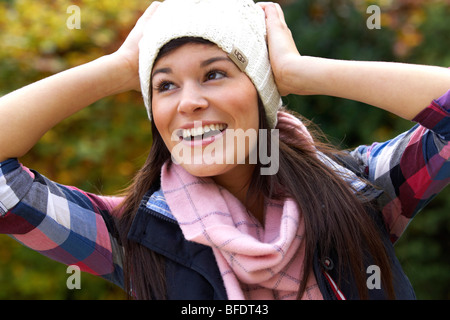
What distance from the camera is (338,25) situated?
4.46m

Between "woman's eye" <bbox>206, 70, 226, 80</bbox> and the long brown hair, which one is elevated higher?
"woman's eye" <bbox>206, 70, 226, 80</bbox>

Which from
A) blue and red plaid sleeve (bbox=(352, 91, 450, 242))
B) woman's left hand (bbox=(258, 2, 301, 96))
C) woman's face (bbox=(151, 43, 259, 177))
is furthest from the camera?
woman's left hand (bbox=(258, 2, 301, 96))

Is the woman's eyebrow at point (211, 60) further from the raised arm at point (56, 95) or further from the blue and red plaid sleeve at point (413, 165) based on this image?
the blue and red plaid sleeve at point (413, 165)

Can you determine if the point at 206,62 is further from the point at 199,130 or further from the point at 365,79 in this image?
the point at 365,79

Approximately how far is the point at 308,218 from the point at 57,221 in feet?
3.01

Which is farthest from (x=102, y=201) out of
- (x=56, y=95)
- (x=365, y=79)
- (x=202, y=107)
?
(x=365, y=79)

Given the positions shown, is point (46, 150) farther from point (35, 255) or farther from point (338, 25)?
point (338, 25)

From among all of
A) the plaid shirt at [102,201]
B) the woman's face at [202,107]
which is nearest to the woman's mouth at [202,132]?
the woman's face at [202,107]

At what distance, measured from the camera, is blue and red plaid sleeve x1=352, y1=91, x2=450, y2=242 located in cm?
185

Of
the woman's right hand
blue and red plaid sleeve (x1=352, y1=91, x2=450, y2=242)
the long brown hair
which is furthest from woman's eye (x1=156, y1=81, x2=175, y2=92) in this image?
blue and red plaid sleeve (x1=352, y1=91, x2=450, y2=242)

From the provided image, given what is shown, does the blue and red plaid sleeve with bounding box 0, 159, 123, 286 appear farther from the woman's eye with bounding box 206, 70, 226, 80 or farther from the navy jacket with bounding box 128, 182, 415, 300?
the woman's eye with bounding box 206, 70, 226, 80

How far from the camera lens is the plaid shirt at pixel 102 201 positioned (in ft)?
6.18

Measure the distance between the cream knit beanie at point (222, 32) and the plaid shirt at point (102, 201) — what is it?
50cm

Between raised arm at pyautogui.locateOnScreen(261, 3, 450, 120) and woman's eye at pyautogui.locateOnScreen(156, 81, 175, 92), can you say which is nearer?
raised arm at pyautogui.locateOnScreen(261, 3, 450, 120)
